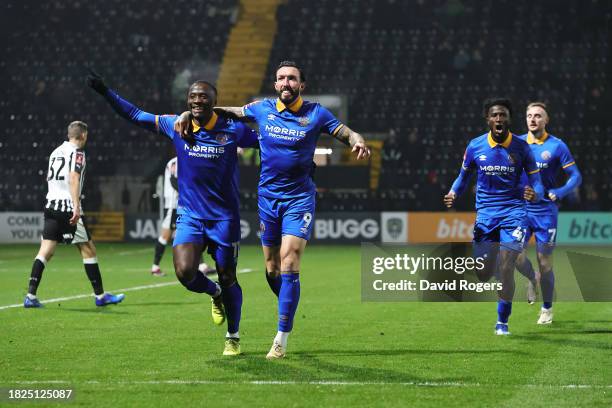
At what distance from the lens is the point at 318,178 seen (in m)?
28.5

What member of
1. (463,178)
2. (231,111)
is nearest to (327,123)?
(231,111)

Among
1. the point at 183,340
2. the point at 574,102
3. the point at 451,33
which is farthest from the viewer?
the point at 451,33

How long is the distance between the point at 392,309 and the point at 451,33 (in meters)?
21.2

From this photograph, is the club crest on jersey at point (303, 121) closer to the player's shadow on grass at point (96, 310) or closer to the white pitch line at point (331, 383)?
the white pitch line at point (331, 383)

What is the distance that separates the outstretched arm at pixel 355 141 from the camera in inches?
325

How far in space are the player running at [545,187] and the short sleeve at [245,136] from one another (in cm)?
406

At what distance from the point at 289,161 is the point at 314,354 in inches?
64.1

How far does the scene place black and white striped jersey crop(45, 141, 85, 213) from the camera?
12820mm

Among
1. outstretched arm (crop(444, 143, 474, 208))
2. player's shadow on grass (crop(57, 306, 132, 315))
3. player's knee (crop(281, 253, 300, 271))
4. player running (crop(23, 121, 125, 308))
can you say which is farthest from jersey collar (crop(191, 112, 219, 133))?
player running (crop(23, 121, 125, 308))

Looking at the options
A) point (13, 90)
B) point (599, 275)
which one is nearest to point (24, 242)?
point (13, 90)

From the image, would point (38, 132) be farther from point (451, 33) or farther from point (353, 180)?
point (451, 33)

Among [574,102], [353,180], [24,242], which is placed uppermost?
[574,102]

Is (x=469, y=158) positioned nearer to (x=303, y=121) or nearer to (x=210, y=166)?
(x=303, y=121)

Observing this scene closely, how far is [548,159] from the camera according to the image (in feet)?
38.9
